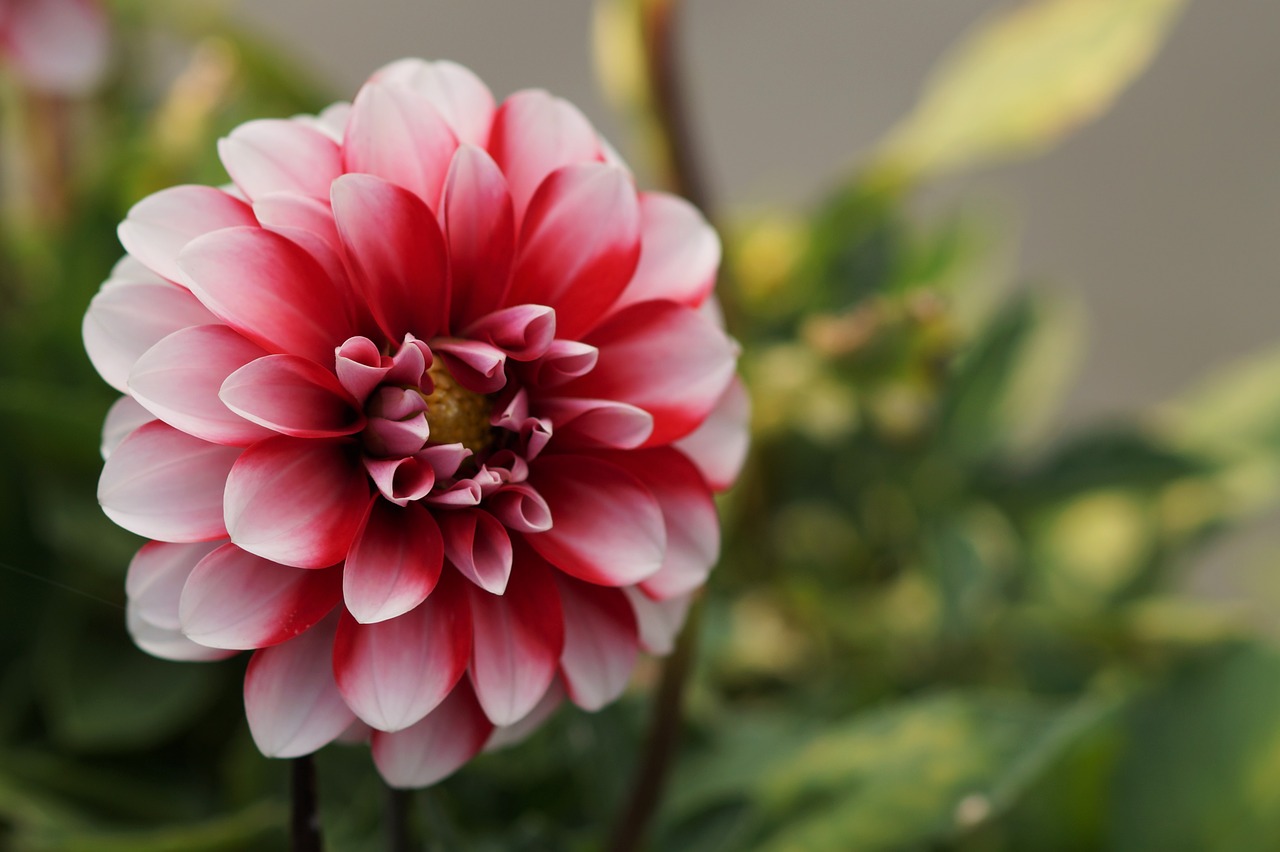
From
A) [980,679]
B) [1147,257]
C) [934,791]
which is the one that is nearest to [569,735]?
[934,791]

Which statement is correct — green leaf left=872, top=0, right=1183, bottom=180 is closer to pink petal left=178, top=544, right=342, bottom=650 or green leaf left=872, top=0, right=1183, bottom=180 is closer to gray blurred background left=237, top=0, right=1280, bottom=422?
Result: pink petal left=178, top=544, right=342, bottom=650

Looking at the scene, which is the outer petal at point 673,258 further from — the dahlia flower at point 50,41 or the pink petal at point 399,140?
the dahlia flower at point 50,41

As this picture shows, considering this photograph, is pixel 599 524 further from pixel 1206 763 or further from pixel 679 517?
pixel 1206 763

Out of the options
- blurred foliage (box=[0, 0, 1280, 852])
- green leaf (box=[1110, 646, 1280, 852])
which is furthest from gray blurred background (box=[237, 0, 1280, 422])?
green leaf (box=[1110, 646, 1280, 852])

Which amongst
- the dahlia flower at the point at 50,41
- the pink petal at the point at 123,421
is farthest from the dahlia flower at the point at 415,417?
the dahlia flower at the point at 50,41

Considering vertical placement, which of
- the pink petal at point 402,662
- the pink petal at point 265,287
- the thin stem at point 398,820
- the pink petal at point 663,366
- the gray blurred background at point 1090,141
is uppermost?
the pink petal at point 265,287

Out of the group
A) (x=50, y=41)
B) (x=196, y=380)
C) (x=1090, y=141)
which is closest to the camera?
(x=196, y=380)

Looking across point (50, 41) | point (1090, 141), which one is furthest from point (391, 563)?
point (1090, 141)
